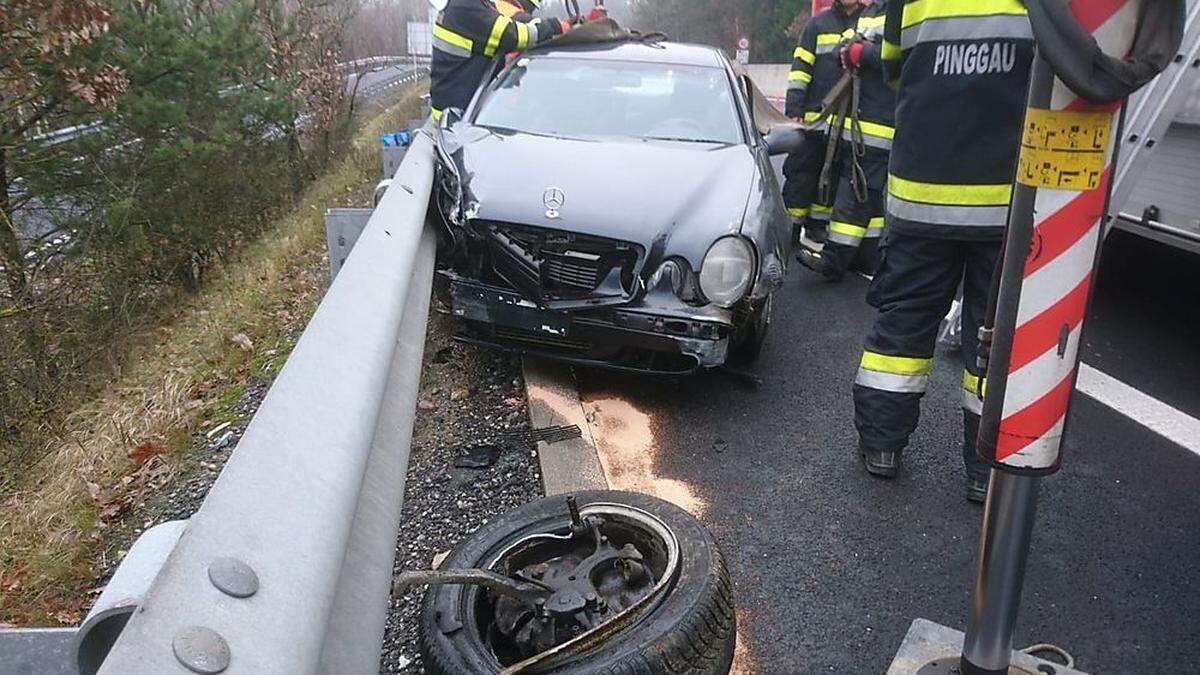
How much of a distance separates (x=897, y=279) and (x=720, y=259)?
2.32 feet

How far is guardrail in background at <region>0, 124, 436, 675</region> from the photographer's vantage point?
27.2 inches

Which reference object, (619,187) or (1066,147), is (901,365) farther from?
(1066,147)

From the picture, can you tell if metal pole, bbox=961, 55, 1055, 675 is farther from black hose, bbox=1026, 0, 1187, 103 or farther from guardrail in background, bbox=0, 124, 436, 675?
guardrail in background, bbox=0, 124, 436, 675

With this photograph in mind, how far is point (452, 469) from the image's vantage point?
316 cm

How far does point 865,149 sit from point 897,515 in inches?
116

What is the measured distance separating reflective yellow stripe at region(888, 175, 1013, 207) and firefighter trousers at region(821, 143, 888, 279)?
247 cm

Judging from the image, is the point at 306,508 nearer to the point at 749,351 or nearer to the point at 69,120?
the point at 749,351

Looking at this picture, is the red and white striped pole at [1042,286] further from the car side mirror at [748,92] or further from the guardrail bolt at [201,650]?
the car side mirror at [748,92]

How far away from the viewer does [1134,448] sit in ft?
11.1

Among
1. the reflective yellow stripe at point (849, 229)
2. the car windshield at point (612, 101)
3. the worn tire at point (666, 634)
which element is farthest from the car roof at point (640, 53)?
the worn tire at point (666, 634)

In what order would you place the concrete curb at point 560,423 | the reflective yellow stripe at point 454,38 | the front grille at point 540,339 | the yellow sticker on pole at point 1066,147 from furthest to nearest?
1. the reflective yellow stripe at point 454,38
2. the front grille at point 540,339
3. the concrete curb at point 560,423
4. the yellow sticker on pole at point 1066,147

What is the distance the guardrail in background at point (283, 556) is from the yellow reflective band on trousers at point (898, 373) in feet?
6.82

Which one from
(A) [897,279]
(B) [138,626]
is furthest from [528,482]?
(B) [138,626]

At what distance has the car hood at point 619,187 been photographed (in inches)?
134
